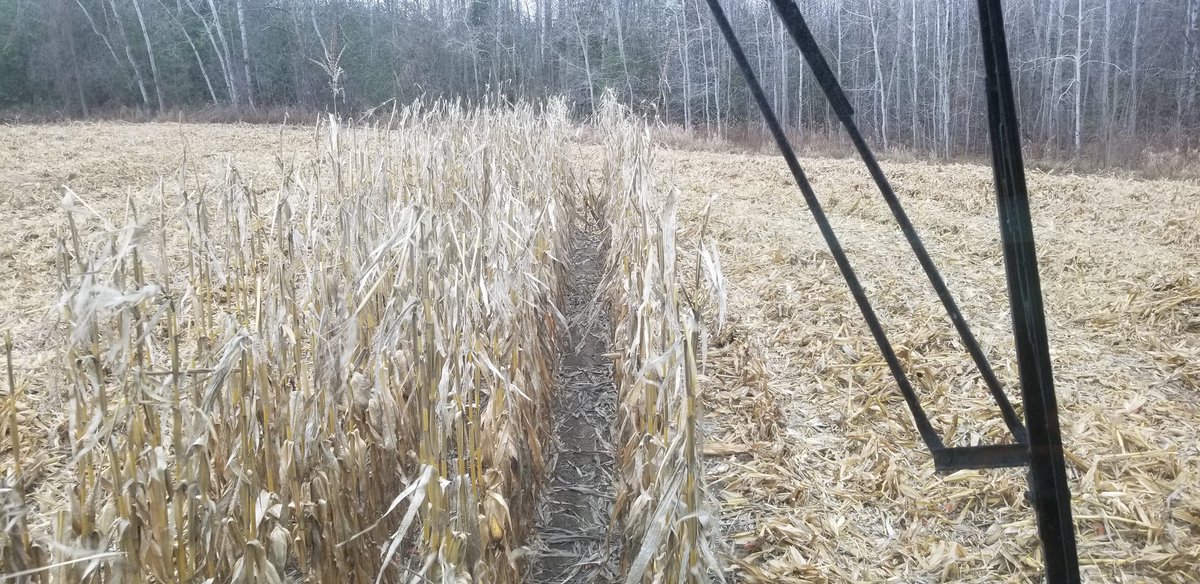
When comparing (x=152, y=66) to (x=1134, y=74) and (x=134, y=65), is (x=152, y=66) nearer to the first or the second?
(x=134, y=65)

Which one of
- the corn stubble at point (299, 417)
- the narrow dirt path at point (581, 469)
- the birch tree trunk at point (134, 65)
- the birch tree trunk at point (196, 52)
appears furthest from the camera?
the birch tree trunk at point (196, 52)

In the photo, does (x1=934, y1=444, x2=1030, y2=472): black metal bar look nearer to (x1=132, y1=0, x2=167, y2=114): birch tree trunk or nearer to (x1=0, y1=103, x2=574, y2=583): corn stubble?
(x1=0, y1=103, x2=574, y2=583): corn stubble

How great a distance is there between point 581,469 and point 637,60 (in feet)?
20.8

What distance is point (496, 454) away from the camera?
1451 millimetres

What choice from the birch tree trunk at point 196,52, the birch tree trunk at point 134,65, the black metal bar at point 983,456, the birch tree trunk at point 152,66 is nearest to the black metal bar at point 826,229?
the black metal bar at point 983,456

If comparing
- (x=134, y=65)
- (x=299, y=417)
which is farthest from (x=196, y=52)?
(x=299, y=417)

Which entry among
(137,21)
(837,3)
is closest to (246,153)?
(137,21)

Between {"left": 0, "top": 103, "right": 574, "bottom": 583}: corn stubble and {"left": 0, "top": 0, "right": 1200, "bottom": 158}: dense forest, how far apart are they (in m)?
0.94

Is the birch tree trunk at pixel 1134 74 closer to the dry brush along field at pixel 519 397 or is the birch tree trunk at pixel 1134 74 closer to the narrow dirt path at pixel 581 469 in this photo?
the dry brush along field at pixel 519 397

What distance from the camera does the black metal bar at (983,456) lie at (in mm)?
730

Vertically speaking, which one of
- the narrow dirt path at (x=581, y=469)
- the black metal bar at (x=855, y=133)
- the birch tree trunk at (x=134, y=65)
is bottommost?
the narrow dirt path at (x=581, y=469)

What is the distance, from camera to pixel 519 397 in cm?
174

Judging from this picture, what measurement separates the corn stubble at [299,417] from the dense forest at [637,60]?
94cm

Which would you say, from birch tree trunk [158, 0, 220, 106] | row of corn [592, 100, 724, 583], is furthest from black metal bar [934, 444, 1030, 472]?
birch tree trunk [158, 0, 220, 106]
